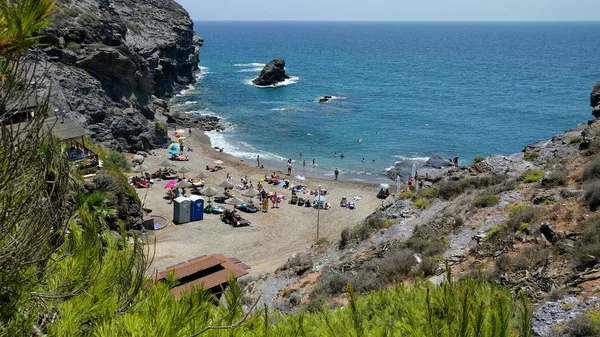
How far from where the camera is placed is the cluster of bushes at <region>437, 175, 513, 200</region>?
19641 mm

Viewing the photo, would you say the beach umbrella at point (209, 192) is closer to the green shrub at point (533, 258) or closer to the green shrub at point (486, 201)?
the green shrub at point (486, 201)

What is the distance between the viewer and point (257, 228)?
26719 mm

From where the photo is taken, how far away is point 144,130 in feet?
138

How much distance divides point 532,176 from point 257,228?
48.4 feet

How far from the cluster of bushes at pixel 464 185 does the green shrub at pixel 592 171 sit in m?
4.55

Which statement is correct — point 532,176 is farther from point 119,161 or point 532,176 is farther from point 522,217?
point 119,161

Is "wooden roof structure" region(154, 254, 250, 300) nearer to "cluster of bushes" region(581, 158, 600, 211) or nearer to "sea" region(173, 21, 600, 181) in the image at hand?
"cluster of bushes" region(581, 158, 600, 211)

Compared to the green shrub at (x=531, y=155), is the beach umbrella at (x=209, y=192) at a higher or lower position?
lower

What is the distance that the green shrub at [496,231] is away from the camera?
1362 cm

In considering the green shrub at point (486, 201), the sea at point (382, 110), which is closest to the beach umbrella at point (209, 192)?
the sea at point (382, 110)

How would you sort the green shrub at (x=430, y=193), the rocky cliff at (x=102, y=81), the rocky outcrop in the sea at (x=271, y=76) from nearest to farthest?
the green shrub at (x=430, y=193), the rocky cliff at (x=102, y=81), the rocky outcrop in the sea at (x=271, y=76)

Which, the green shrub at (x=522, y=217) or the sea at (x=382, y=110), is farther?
the sea at (x=382, y=110)

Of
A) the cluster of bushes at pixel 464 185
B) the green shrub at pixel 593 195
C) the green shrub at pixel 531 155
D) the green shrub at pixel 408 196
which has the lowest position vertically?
the green shrub at pixel 408 196

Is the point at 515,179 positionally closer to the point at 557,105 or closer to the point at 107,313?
the point at 107,313
